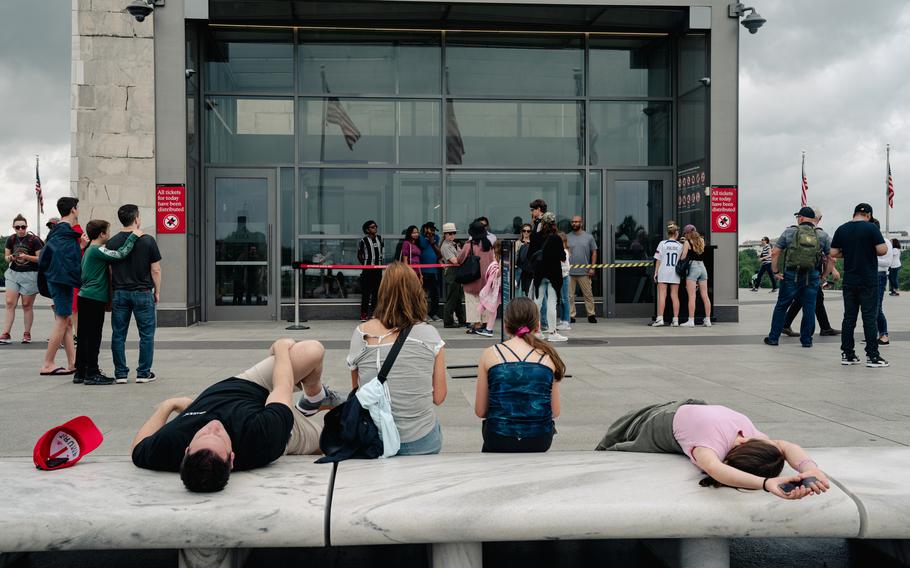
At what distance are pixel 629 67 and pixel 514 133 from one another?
2.70 metres

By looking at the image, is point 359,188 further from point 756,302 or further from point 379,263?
point 756,302

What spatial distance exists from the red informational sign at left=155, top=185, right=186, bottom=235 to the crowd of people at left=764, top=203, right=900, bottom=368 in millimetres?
9654

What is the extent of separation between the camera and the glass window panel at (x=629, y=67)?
16.5m

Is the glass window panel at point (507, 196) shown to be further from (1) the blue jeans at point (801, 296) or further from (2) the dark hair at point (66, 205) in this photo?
(2) the dark hair at point (66, 205)

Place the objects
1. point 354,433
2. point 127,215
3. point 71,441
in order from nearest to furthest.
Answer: point 71,441
point 354,433
point 127,215

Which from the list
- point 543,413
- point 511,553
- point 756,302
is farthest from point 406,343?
point 756,302

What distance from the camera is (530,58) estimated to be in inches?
648

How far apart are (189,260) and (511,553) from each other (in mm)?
12200

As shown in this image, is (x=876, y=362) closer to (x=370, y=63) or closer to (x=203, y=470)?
(x=203, y=470)

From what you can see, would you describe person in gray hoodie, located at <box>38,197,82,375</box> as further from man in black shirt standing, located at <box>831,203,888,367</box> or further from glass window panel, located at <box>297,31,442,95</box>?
glass window panel, located at <box>297,31,442,95</box>

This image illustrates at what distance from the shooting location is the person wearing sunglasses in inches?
456

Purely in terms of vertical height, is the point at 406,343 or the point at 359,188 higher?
the point at 359,188

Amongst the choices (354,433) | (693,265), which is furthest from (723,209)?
(354,433)

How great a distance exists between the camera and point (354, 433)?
147 inches
